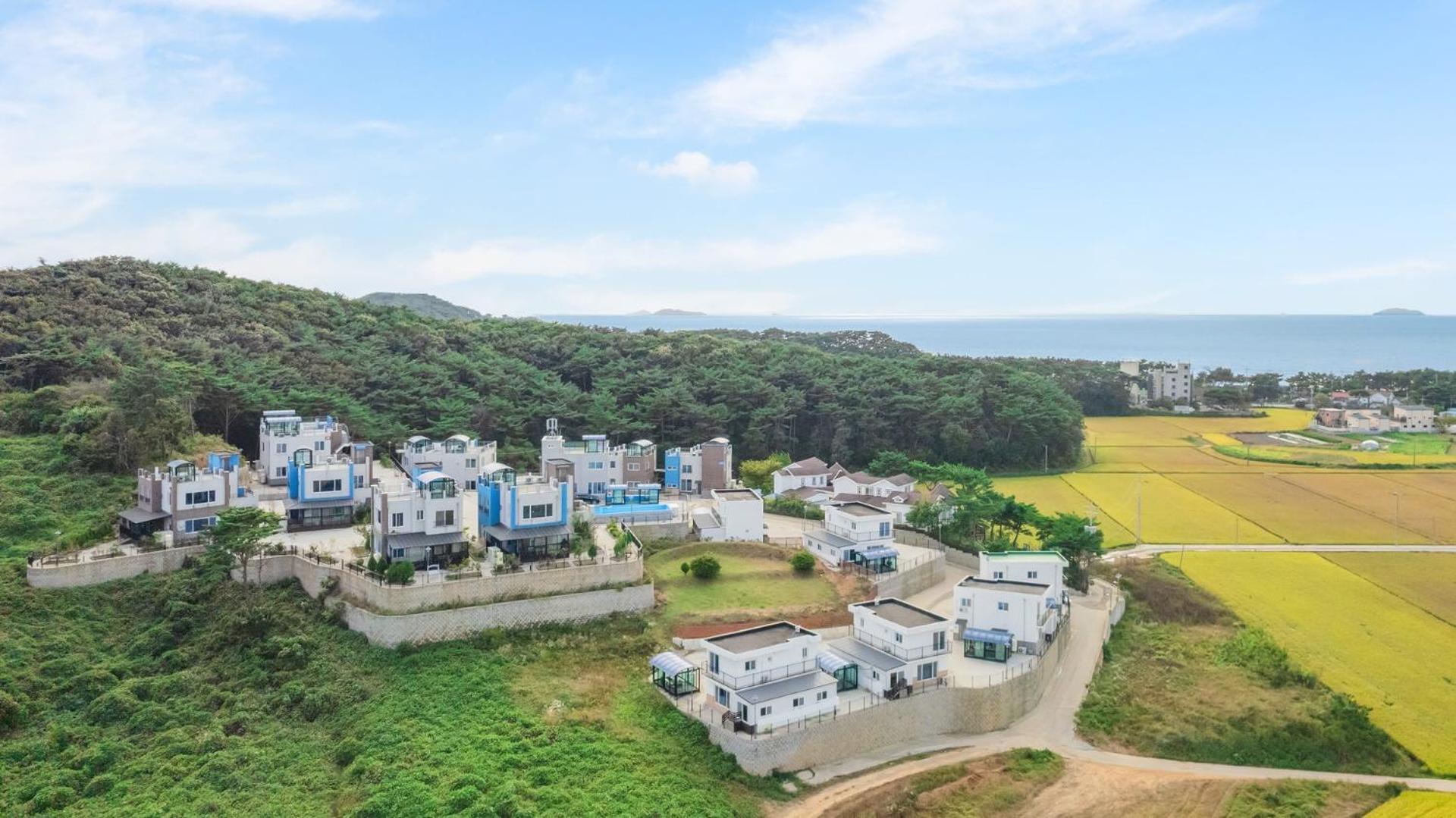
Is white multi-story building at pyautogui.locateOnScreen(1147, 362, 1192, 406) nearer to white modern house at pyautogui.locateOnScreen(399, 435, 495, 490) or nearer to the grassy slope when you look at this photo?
the grassy slope

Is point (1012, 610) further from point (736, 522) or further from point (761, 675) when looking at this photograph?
point (736, 522)

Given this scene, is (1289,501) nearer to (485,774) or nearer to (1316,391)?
(485,774)

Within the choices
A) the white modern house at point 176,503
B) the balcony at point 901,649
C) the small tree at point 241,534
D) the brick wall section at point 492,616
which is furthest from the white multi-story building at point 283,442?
the balcony at point 901,649

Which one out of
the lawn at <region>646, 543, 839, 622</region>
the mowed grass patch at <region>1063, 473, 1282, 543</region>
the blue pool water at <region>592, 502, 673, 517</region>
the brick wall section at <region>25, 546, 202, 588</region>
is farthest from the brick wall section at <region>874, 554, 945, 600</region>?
the brick wall section at <region>25, 546, 202, 588</region>

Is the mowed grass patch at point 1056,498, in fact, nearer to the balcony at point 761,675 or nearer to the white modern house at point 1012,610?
the white modern house at point 1012,610

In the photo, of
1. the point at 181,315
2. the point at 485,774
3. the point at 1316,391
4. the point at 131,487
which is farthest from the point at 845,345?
the point at 485,774

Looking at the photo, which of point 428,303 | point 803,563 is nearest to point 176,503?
point 803,563
